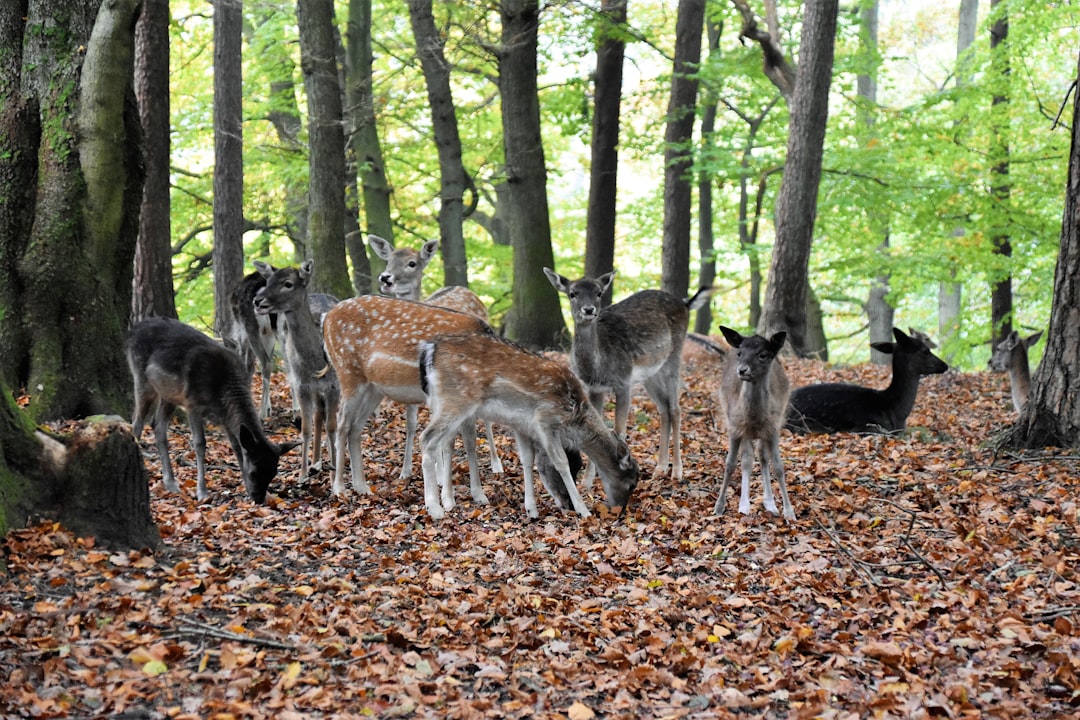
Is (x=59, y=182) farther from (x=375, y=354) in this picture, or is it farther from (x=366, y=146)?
(x=366, y=146)

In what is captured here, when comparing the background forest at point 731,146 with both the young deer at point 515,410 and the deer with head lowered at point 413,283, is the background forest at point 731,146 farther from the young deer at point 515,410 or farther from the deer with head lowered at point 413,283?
the young deer at point 515,410

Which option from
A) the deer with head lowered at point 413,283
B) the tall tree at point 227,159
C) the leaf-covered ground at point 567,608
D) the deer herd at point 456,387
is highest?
the tall tree at point 227,159

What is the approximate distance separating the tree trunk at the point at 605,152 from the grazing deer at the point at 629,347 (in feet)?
23.9

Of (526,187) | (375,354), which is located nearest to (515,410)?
(375,354)

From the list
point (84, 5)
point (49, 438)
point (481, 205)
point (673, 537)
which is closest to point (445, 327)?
point (673, 537)

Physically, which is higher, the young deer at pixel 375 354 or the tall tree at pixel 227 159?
the tall tree at pixel 227 159

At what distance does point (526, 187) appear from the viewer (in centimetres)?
1670

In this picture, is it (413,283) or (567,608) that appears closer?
(567,608)

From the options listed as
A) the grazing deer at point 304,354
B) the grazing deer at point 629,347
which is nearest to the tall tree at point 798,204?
the grazing deer at point 629,347

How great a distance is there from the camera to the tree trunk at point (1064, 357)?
856 cm

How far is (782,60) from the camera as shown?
52.4 feet

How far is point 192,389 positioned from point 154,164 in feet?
12.6

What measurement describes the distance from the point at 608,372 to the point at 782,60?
8.45 metres

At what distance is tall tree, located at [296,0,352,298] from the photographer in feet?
47.5
